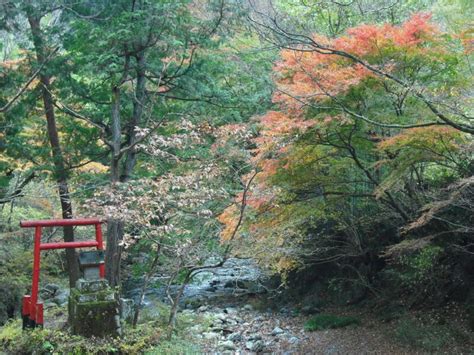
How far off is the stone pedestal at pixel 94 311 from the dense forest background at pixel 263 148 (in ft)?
4.11

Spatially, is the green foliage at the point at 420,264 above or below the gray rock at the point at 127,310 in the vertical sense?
above

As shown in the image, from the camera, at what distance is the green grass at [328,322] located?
10617 millimetres

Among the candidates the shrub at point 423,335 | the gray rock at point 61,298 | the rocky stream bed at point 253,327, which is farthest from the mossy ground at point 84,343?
the gray rock at point 61,298

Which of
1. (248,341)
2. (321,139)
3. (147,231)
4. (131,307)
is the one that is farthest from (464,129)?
(248,341)

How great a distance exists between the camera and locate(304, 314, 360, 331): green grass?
34.8 ft

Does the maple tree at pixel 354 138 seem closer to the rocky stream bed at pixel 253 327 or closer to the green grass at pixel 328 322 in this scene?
the green grass at pixel 328 322

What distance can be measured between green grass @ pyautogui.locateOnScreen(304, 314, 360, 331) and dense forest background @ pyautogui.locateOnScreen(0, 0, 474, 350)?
84 centimetres

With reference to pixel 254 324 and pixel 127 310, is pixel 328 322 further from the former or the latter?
pixel 127 310

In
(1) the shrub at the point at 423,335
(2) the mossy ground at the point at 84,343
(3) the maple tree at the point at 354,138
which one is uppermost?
(3) the maple tree at the point at 354,138

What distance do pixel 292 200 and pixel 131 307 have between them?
3.70m

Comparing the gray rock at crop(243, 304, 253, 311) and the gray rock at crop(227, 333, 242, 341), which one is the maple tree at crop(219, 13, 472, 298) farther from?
the gray rock at crop(243, 304, 253, 311)

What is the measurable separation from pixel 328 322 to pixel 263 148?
15.5 ft

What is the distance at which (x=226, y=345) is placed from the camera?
1039 centimetres

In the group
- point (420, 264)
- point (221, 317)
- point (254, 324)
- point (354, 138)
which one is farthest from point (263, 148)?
point (221, 317)
